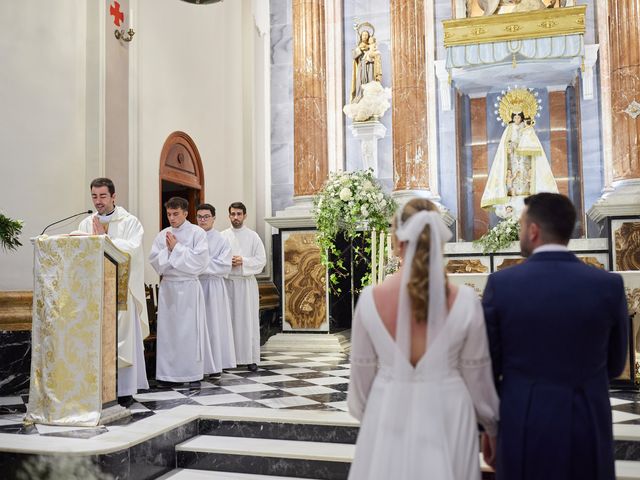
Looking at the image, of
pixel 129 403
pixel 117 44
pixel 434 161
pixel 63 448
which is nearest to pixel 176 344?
pixel 129 403

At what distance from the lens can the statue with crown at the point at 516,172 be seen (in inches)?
398

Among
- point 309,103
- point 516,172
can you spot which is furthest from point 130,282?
point 516,172

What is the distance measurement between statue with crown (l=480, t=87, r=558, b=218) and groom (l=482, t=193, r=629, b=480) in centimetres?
761

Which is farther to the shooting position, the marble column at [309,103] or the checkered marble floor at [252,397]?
the marble column at [309,103]

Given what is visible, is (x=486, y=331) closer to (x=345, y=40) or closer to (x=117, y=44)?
(x=117, y=44)

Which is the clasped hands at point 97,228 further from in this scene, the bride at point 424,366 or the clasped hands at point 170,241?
the bride at point 424,366

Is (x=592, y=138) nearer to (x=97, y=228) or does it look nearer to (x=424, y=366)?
(x=97, y=228)

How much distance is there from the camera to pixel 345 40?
39.0ft

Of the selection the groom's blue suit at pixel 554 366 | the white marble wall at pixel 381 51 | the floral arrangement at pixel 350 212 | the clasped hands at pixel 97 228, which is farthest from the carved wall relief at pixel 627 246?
the groom's blue suit at pixel 554 366

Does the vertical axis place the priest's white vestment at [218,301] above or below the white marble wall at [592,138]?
below

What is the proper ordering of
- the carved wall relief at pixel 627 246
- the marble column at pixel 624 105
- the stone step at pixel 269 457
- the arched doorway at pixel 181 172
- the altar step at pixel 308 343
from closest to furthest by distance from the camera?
the stone step at pixel 269 457
the carved wall relief at pixel 627 246
the marble column at pixel 624 105
the altar step at pixel 308 343
the arched doorway at pixel 181 172

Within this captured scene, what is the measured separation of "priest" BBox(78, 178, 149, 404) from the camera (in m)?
5.67

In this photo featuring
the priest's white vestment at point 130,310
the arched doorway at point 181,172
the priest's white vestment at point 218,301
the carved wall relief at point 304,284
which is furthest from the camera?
A: the arched doorway at point 181,172

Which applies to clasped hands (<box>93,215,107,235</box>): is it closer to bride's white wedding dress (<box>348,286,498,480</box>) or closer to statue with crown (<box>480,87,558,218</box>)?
bride's white wedding dress (<box>348,286,498,480</box>)
